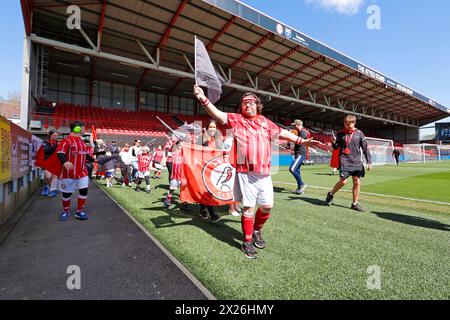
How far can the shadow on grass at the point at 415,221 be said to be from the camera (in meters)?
3.98

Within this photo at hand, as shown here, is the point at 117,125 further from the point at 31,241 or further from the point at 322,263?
the point at 322,263

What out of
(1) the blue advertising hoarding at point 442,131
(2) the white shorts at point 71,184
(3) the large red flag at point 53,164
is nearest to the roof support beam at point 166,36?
(3) the large red flag at point 53,164

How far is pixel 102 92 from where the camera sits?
2844 cm

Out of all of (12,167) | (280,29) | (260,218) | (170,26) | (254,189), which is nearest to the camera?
(254,189)

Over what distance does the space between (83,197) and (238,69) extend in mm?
23169

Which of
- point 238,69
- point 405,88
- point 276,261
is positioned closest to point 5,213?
point 276,261

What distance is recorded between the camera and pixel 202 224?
13.6 feet

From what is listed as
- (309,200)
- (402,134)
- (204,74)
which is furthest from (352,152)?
(402,134)

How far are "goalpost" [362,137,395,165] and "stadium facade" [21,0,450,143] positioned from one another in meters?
8.88

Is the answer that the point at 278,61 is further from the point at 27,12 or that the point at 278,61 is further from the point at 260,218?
the point at 260,218

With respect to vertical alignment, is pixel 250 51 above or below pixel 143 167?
above

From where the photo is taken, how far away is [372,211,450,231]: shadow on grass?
13.1ft

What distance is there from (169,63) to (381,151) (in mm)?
22931

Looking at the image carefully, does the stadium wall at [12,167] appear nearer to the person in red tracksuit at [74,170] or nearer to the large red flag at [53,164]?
the large red flag at [53,164]
